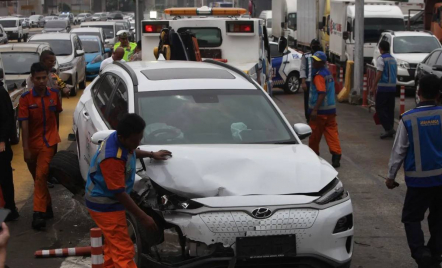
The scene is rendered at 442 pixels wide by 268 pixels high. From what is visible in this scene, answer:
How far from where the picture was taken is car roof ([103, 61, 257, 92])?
299 inches

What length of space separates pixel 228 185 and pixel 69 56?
55.5 feet

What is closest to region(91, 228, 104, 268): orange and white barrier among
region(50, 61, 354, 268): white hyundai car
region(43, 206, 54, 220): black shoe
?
region(50, 61, 354, 268): white hyundai car

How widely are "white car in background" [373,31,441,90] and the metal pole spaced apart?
68.3 inches

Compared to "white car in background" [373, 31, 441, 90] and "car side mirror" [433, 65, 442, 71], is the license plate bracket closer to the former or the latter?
"car side mirror" [433, 65, 442, 71]

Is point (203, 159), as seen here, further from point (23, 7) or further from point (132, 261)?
point (23, 7)

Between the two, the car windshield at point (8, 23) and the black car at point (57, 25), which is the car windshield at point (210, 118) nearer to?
the black car at point (57, 25)

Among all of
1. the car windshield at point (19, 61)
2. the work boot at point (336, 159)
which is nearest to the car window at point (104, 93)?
the work boot at point (336, 159)

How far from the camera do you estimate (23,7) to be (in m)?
104

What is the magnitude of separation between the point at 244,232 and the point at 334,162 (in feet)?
20.2

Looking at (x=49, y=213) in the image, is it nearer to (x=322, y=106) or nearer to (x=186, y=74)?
(x=186, y=74)

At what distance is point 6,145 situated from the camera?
8.71 m

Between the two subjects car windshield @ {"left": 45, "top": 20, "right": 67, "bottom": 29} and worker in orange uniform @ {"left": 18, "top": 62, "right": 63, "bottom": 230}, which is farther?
car windshield @ {"left": 45, "top": 20, "right": 67, "bottom": 29}

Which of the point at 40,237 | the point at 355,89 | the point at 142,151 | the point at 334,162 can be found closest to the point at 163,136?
the point at 142,151

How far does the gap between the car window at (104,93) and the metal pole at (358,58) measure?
12305 millimetres
